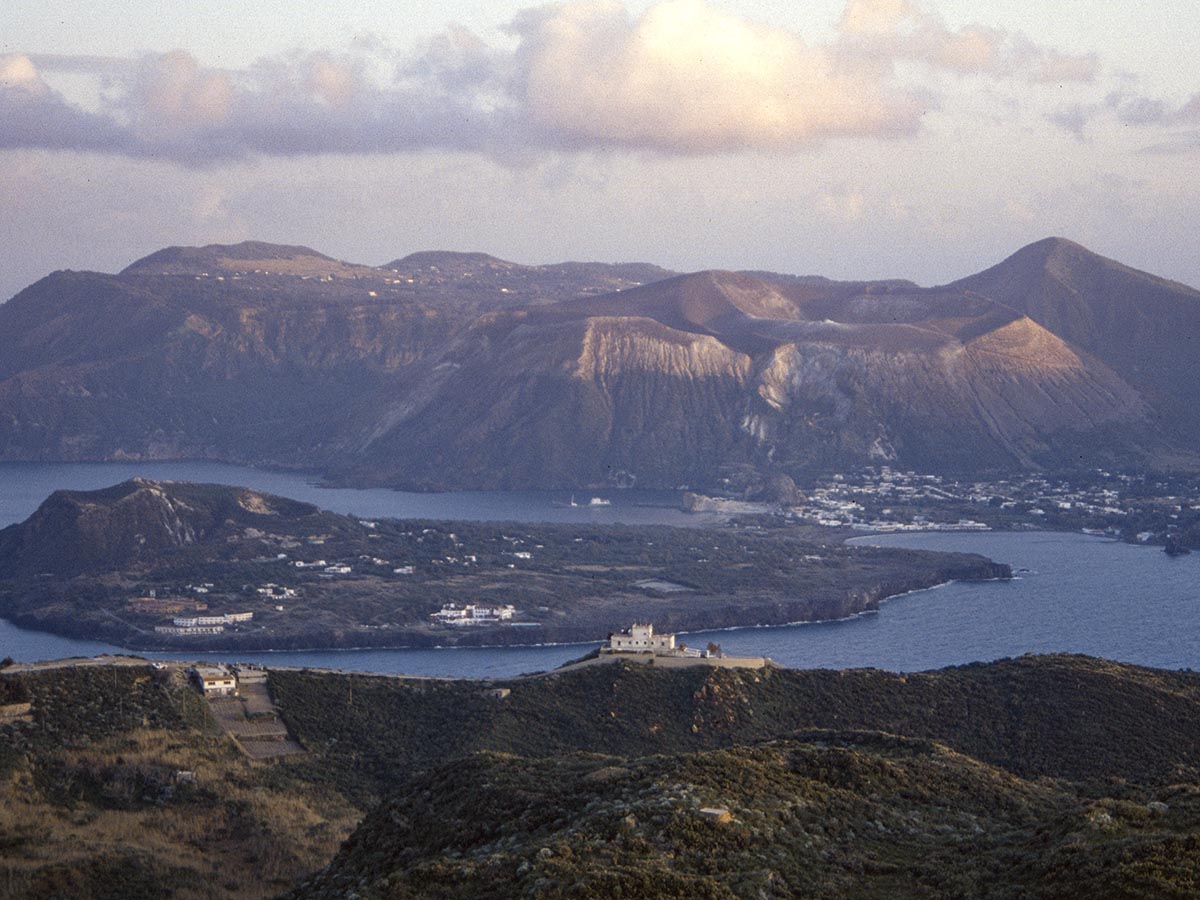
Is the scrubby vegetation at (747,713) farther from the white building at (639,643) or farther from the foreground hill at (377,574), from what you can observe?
the foreground hill at (377,574)

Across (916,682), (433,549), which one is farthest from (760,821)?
(433,549)

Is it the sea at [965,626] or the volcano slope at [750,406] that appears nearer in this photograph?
the sea at [965,626]

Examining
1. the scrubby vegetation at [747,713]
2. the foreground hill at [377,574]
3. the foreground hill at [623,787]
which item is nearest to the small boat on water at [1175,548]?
the foreground hill at [377,574]

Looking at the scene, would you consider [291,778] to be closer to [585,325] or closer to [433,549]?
[433,549]

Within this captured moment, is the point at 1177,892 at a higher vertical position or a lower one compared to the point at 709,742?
higher

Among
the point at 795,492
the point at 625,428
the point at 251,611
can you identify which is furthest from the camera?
the point at 625,428

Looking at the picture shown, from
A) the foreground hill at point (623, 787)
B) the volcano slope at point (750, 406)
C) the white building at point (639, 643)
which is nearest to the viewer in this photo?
the foreground hill at point (623, 787)
